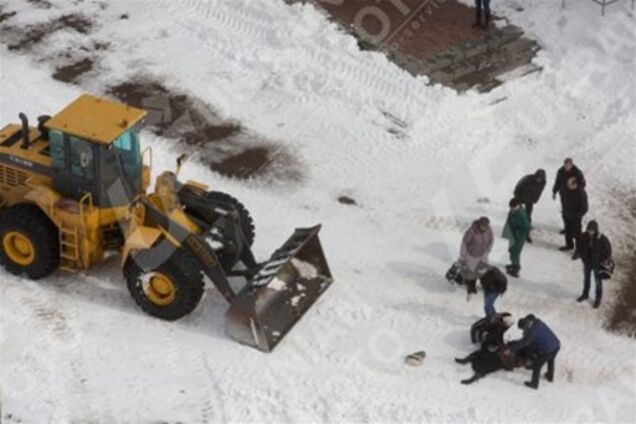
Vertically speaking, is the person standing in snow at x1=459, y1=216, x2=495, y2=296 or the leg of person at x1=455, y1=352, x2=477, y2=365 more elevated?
the person standing in snow at x1=459, y1=216, x2=495, y2=296

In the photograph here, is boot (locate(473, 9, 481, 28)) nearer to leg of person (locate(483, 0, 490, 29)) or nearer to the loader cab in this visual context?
leg of person (locate(483, 0, 490, 29))

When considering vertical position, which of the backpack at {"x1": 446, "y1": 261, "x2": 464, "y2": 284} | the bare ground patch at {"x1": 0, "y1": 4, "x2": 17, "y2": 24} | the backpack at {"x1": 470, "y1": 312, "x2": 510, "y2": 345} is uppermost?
the backpack at {"x1": 470, "y1": 312, "x2": 510, "y2": 345}

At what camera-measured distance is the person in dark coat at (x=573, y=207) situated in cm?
1525

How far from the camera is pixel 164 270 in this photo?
13406 mm

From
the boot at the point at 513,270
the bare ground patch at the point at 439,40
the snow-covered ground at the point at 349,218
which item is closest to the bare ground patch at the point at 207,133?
the snow-covered ground at the point at 349,218

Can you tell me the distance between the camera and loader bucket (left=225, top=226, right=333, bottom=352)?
1338cm

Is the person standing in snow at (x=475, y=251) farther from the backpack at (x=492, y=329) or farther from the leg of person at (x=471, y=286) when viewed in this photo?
the backpack at (x=492, y=329)

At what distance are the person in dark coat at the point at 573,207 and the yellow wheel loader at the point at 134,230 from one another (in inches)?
145

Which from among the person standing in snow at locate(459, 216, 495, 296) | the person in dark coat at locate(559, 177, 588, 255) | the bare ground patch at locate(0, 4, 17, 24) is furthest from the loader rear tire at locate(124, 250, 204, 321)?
the bare ground patch at locate(0, 4, 17, 24)

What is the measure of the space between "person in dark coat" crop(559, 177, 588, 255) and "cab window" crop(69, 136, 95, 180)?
6719 millimetres

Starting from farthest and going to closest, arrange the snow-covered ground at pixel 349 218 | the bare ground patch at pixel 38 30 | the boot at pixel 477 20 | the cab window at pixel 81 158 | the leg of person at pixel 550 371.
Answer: the boot at pixel 477 20
the bare ground patch at pixel 38 30
the cab window at pixel 81 158
the leg of person at pixel 550 371
the snow-covered ground at pixel 349 218

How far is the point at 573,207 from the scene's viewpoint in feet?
50.3

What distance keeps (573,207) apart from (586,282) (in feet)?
4.12

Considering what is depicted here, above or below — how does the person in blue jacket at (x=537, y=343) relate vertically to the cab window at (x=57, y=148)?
above
